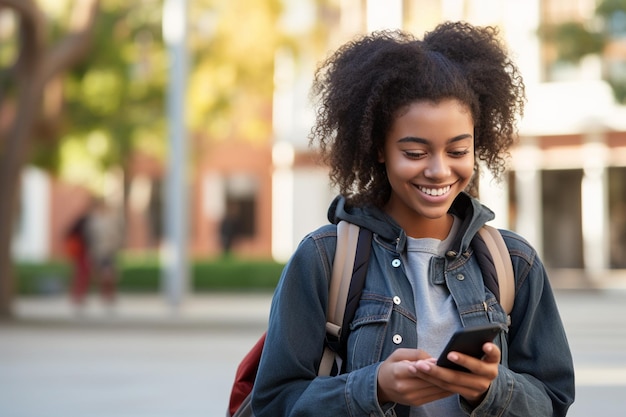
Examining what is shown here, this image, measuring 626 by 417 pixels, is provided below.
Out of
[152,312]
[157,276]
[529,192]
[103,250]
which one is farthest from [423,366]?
[529,192]

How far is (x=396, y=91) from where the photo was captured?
281 cm

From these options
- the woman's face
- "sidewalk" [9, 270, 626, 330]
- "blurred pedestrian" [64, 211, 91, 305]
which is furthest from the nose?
"blurred pedestrian" [64, 211, 91, 305]

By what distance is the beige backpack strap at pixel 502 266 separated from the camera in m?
2.80

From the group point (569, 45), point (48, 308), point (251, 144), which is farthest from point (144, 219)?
point (569, 45)

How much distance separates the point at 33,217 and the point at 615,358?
31.0 metres

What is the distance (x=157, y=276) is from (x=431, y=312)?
26.5 metres

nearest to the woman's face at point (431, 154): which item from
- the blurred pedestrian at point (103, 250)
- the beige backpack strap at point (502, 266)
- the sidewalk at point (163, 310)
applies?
the beige backpack strap at point (502, 266)

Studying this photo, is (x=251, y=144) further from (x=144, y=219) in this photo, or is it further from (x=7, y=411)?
(x=7, y=411)

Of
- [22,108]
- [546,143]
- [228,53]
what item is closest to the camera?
[22,108]

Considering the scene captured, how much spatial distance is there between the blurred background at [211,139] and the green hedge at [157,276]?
0.04 m

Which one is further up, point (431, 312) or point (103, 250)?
point (431, 312)

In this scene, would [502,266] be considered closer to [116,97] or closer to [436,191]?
[436,191]

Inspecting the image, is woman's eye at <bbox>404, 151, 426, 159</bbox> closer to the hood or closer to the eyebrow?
the eyebrow

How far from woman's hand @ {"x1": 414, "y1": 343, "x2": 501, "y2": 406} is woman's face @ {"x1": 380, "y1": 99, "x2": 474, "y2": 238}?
0.48 metres
